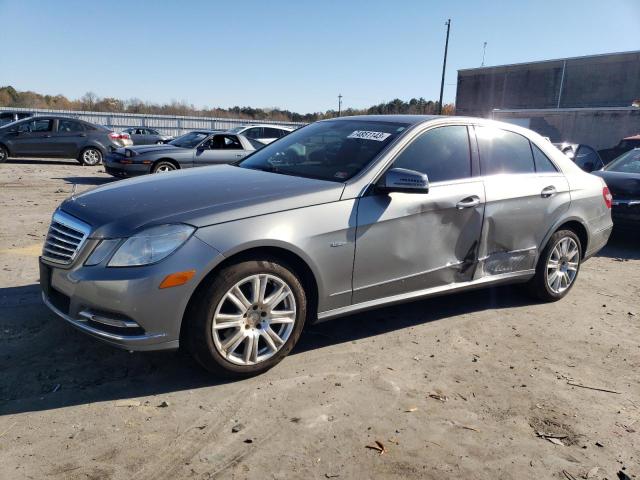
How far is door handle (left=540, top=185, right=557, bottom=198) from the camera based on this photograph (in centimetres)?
485

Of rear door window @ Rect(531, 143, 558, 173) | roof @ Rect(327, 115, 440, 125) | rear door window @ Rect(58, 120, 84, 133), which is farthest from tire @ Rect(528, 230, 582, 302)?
rear door window @ Rect(58, 120, 84, 133)

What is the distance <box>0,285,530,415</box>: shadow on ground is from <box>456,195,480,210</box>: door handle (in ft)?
3.48

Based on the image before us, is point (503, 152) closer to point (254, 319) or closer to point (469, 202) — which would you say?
point (469, 202)

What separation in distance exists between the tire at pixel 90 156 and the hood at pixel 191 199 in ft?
46.2

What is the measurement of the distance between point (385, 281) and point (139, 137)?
26.3 m

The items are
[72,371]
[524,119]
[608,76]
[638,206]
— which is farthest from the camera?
[608,76]

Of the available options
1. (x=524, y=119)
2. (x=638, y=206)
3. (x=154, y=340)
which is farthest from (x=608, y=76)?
(x=154, y=340)

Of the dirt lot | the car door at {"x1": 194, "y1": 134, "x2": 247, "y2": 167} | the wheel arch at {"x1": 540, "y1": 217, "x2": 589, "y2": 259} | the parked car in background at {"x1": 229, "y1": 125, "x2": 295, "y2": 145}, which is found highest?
the parked car in background at {"x1": 229, "y1": 125, "x2": 295, "y2": 145}

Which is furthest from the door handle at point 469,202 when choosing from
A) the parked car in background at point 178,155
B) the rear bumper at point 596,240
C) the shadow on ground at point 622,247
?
the parked car in background at point 178,155

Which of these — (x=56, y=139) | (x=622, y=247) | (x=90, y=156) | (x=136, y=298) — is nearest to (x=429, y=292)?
(x=136, y=298)

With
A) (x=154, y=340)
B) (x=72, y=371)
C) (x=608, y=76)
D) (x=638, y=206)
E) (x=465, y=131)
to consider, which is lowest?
(x=72, y=371)

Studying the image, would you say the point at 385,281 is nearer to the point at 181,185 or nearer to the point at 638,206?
the point at 181,185

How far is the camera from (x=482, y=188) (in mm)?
4395

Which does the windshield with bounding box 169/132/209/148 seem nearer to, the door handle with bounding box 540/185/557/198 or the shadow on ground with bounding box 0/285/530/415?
the shadow on ground with bounding box 0/285/530/415
